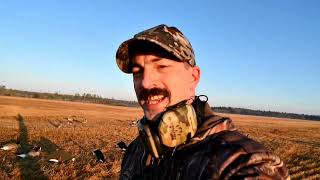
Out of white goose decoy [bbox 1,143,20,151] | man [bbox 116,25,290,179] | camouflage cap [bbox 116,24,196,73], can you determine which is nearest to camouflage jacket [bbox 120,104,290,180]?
man [bbox 116,25,290,179]

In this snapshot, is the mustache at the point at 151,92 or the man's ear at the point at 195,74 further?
the man's ear at the point at 195,74

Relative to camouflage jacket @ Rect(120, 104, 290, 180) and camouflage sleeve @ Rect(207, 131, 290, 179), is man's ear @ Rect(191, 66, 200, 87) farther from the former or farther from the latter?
camouflage sleeve @ Rect(207, 131, 290, 179)

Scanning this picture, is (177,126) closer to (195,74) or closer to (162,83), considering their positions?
(162,83)

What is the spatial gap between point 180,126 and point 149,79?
349mm

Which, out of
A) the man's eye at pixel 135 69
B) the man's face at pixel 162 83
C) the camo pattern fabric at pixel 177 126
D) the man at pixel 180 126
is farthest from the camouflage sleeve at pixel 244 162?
the man's eye at pixel 135 69

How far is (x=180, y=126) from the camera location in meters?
2.05

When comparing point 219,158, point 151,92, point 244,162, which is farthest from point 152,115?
point 244,162

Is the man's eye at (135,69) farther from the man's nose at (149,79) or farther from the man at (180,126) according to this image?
the man's nose at (149,79)

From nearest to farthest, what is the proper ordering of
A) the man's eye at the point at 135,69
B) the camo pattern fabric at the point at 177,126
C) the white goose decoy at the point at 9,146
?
the camo pattern fabric at the point at 177,126 < the man's eye at the point at 135,69 < the white goose decoy at the point at 9,146

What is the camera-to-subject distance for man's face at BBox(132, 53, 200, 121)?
7.30ft

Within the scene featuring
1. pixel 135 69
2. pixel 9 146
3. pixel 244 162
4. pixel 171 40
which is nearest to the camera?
pixel 244 162

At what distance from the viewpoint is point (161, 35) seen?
218 cm

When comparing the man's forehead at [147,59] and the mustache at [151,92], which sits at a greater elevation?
the man's forehead at [147,59]

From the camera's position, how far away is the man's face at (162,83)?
7.30 feet
